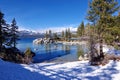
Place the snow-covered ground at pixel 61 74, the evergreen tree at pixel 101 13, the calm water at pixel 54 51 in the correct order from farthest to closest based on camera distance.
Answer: the calm water at pixel 54 51 < the evergreen tree at pixel 101 13 < the snow-covered ground at pixel 61 74

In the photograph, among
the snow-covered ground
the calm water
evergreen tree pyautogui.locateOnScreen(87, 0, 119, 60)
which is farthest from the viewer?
the calm water

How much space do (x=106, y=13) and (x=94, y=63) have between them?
8.85 meters

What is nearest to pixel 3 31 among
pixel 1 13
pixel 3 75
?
pixel 1 13

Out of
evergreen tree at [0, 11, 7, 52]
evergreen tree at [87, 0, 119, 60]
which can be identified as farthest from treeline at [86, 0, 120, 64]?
evergreen tree at [0, 11, 7, 52]

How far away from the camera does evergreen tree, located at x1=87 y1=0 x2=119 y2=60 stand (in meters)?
24.3

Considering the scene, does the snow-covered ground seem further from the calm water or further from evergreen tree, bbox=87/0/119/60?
the calm water

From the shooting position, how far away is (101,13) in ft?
81.1

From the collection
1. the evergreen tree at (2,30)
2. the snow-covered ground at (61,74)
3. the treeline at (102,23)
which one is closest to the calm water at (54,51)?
the treeline at (102,23)

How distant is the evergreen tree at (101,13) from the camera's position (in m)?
24.3

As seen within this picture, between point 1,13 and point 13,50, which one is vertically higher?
point 1,13

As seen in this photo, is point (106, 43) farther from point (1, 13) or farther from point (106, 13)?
point (1, 13)

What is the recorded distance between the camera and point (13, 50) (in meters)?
33.1

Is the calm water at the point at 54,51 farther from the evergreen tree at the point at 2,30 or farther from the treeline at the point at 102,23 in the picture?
the evergreen tree at the point at 2,30

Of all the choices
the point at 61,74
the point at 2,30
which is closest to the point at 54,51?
the point at 2,30
